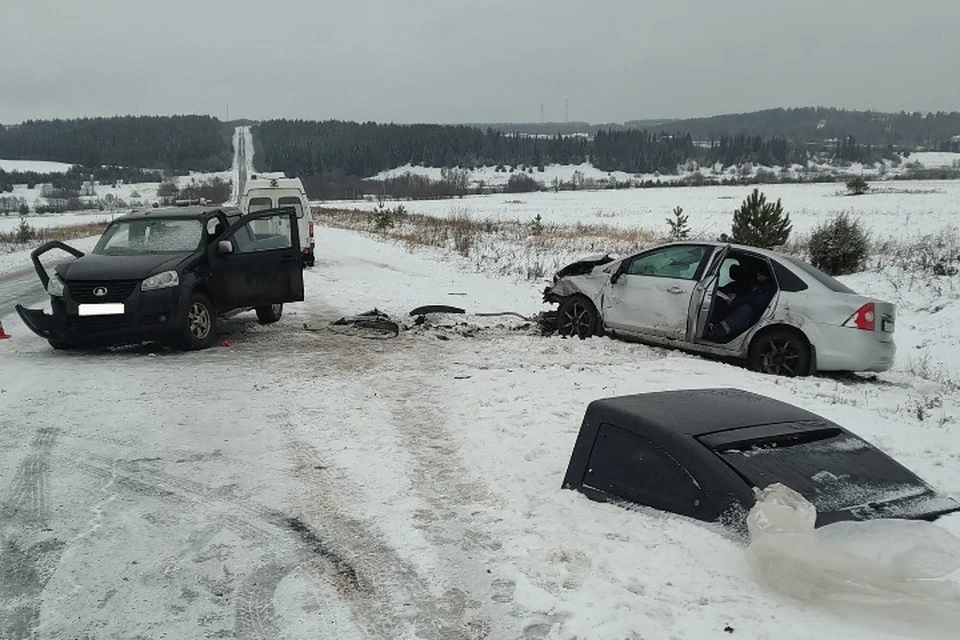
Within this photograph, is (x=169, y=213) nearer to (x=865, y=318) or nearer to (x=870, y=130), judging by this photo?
(x=865, y=318)

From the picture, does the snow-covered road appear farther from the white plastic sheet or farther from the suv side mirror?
the suv side mirror

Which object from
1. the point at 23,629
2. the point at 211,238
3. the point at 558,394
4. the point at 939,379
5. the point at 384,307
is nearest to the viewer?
the point at 23,629

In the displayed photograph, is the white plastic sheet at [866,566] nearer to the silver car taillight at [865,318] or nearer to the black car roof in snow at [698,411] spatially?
the black car roof in snow at [698,411]

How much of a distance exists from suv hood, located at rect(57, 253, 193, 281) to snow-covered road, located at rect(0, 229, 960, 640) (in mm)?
1007

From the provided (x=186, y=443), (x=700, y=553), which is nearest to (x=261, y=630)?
(x=700, y=553)

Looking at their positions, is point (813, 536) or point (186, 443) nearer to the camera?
point (813, 536)

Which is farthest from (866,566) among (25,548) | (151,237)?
(151,237)

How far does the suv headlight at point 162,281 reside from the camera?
29.1ft

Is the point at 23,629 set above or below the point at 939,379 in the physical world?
above

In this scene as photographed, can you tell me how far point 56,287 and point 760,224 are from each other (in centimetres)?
1649

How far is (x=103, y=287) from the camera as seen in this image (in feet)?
28.9

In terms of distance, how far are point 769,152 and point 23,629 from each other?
17445 centimetres

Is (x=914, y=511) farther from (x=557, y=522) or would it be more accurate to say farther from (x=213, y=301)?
(x=213, y=301)

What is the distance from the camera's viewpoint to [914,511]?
3.90 m
